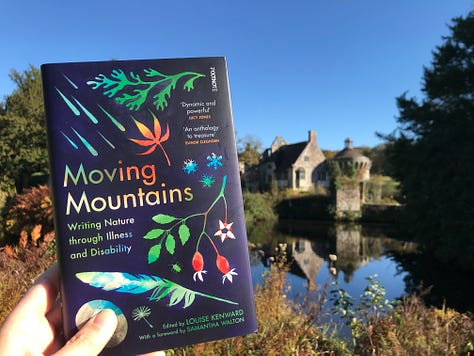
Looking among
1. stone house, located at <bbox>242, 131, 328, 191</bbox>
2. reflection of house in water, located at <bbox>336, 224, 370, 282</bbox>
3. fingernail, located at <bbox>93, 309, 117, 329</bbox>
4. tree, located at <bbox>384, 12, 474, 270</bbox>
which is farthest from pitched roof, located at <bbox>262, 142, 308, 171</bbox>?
fingernail, located at <bbox>93, 309, 117, 329</bbox>

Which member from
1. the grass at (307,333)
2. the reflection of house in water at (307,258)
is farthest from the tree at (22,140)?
the grass at (307,333)

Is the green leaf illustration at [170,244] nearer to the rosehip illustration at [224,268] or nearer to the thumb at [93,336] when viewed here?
the rosehip illustration at [224,268]

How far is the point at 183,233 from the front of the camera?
1486 mm

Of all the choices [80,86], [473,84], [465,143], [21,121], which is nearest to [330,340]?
[80,86]

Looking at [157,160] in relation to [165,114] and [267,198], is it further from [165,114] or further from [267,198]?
[267,198]

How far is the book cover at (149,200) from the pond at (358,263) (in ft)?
10.9

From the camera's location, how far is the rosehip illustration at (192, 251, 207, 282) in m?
1.49

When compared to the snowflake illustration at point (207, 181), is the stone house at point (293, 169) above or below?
above

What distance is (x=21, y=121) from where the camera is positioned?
2111 centimetres

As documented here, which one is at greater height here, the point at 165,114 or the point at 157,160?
the point at 165,114

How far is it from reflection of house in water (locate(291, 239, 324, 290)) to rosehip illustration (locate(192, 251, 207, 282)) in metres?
8.94

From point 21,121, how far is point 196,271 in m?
23.9

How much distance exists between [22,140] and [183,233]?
24.0 meters

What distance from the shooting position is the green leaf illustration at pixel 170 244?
147cm
